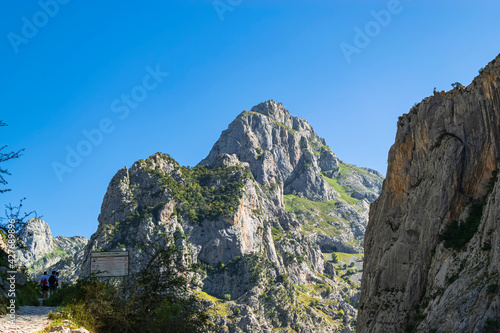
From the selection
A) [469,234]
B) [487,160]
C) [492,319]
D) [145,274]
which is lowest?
[492,319]

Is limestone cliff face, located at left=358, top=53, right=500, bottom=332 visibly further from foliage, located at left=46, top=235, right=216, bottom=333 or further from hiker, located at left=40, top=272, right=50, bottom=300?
hiker, located at left=40, top=272, right=50, bottom=300

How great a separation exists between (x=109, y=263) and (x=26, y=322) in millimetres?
4660

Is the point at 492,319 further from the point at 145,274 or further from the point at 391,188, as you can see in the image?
the point at 391,188

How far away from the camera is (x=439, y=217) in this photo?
1924 inches

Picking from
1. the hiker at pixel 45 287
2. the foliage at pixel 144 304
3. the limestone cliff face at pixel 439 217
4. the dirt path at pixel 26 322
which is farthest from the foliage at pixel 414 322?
the dirt path at pixel 26 322

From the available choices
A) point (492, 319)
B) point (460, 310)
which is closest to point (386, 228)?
point (460, 310)

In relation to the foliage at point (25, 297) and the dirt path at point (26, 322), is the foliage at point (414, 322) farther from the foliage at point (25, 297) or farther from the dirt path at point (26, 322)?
the dirt path at point (26, 322)

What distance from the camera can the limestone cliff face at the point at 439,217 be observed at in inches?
1519

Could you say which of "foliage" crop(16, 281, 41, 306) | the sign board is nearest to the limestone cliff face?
the sign board

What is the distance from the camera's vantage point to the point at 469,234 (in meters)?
43.8

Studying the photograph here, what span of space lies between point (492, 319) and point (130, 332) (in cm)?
2461

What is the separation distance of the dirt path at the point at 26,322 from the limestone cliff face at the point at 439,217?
29098 millimetres

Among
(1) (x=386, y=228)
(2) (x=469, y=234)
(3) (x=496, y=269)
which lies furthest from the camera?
(1) (x=386, y=228)

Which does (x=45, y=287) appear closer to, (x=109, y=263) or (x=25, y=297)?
(x=25, y=297)
